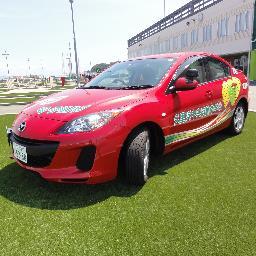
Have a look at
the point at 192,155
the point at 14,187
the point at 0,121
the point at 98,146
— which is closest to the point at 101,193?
the point at 98,146

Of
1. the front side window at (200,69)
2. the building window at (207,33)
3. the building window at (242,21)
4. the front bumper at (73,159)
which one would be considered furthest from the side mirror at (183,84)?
the building window at (207,33)

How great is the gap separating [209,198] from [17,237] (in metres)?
1.90

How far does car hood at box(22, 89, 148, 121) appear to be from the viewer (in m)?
3.49

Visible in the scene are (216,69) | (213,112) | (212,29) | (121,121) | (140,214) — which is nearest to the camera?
(140,214)

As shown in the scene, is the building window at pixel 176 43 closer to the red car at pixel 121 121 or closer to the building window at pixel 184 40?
the building window at pixel 184 40

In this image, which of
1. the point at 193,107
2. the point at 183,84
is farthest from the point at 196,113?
the point at 183,84

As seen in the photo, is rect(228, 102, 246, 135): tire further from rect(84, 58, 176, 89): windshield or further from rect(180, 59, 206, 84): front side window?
rect(84, 58, 176, 89): windshield

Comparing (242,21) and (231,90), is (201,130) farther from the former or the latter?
(242,21)

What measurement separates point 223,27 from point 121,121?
31.6m

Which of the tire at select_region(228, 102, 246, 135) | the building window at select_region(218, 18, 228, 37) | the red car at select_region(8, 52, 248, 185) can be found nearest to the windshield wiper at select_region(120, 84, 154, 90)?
the red car at select_region(8, 52, 248, 185)

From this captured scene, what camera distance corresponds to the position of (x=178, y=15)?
42.7m

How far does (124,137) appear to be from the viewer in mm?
3484

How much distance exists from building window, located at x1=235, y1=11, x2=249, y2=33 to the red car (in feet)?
85.8

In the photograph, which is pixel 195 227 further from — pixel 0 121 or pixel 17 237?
pixel 0 121
